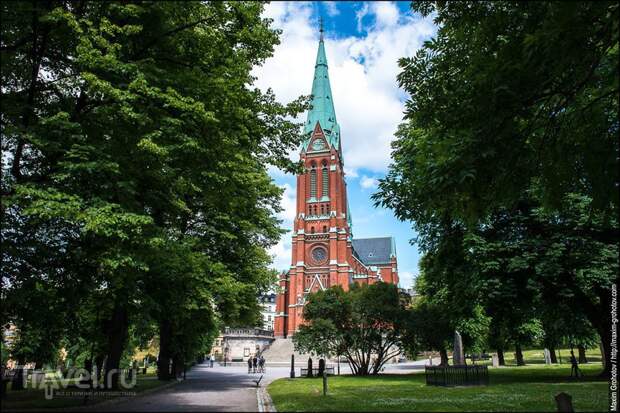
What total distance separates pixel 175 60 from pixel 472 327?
97.0 ft

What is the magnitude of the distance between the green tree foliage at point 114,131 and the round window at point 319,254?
193 ft

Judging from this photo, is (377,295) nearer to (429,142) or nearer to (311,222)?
(429,142)

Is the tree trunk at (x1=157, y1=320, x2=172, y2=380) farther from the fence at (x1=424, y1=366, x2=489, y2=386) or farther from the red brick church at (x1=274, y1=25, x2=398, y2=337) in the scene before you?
the red brick church at (x1=274, y1=25, x2=398, y2=337)

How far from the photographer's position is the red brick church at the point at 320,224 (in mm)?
70625

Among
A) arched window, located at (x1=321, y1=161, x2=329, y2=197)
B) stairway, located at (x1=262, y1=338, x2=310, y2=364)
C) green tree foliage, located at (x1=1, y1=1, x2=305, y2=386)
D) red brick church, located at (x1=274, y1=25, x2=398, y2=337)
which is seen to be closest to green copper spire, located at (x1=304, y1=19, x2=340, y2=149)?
red brick church, located at (x1=274, y1=25, x2=398, y2=337)

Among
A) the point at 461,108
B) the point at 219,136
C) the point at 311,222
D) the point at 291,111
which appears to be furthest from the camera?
the point at 311,222

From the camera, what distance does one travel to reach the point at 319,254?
73312mm

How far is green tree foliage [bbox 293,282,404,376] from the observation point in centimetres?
2783

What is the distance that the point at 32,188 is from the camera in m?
9.89

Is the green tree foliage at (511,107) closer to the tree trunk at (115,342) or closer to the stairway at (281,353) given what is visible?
the tree trunk at (115,342)

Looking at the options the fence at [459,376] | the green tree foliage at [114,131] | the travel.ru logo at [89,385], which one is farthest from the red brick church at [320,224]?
the green tree foliage at [114,131]

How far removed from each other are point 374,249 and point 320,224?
28.2 m

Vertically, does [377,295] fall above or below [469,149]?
below

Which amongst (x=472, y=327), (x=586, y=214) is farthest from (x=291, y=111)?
(x=472, y=327)
